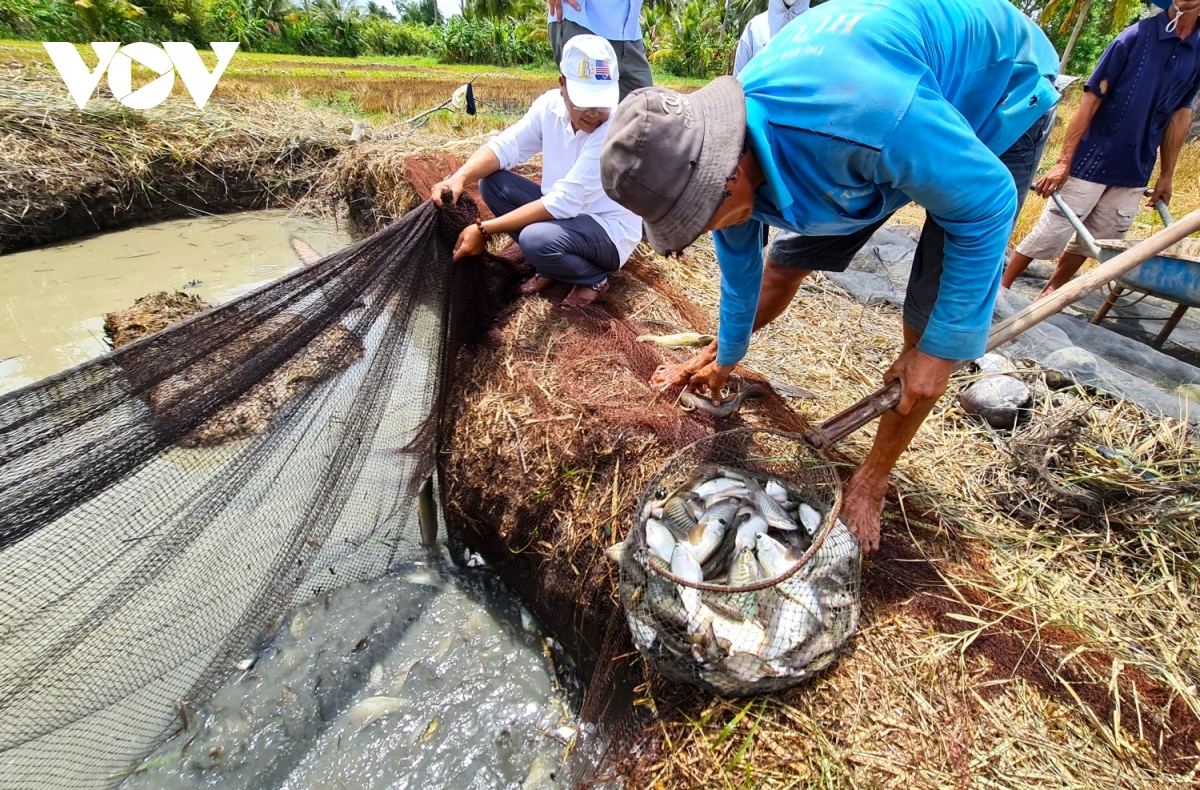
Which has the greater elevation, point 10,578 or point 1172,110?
point 1172,110

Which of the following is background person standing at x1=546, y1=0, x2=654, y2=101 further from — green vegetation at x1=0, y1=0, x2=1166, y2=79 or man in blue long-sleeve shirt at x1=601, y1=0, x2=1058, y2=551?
green vegetation at x1=0, y1=0, x2=1166, y2=79

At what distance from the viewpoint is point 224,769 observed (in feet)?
6.83

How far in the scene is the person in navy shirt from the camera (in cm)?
367

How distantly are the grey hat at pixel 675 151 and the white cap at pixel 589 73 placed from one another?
1.72 m

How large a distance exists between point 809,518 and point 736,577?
1.08 feet

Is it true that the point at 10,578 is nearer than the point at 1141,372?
Yes

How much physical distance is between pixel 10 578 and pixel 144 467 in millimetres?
392

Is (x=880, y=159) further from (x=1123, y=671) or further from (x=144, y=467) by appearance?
(x=144, y=467)

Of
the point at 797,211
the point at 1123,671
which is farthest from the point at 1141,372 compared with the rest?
the point at 797,211

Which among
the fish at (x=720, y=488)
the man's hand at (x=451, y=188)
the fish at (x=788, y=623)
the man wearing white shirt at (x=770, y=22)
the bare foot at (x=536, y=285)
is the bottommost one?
the fish at (x=788, y=623)

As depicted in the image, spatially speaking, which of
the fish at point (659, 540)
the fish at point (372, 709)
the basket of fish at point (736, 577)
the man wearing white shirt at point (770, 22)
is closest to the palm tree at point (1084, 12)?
the man wearing white shirt at point (770, 22)

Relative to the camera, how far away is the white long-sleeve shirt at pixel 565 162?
9.88ft

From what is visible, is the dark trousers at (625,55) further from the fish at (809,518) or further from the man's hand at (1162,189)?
the man's hand at (1162,189)

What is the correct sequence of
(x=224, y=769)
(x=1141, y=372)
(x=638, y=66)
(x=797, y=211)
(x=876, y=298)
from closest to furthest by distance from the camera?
(x=797, y=211) < (x=224, y=769) < (x=1141, y=372) < (x=876, y=298) < (x=638, y=66)
